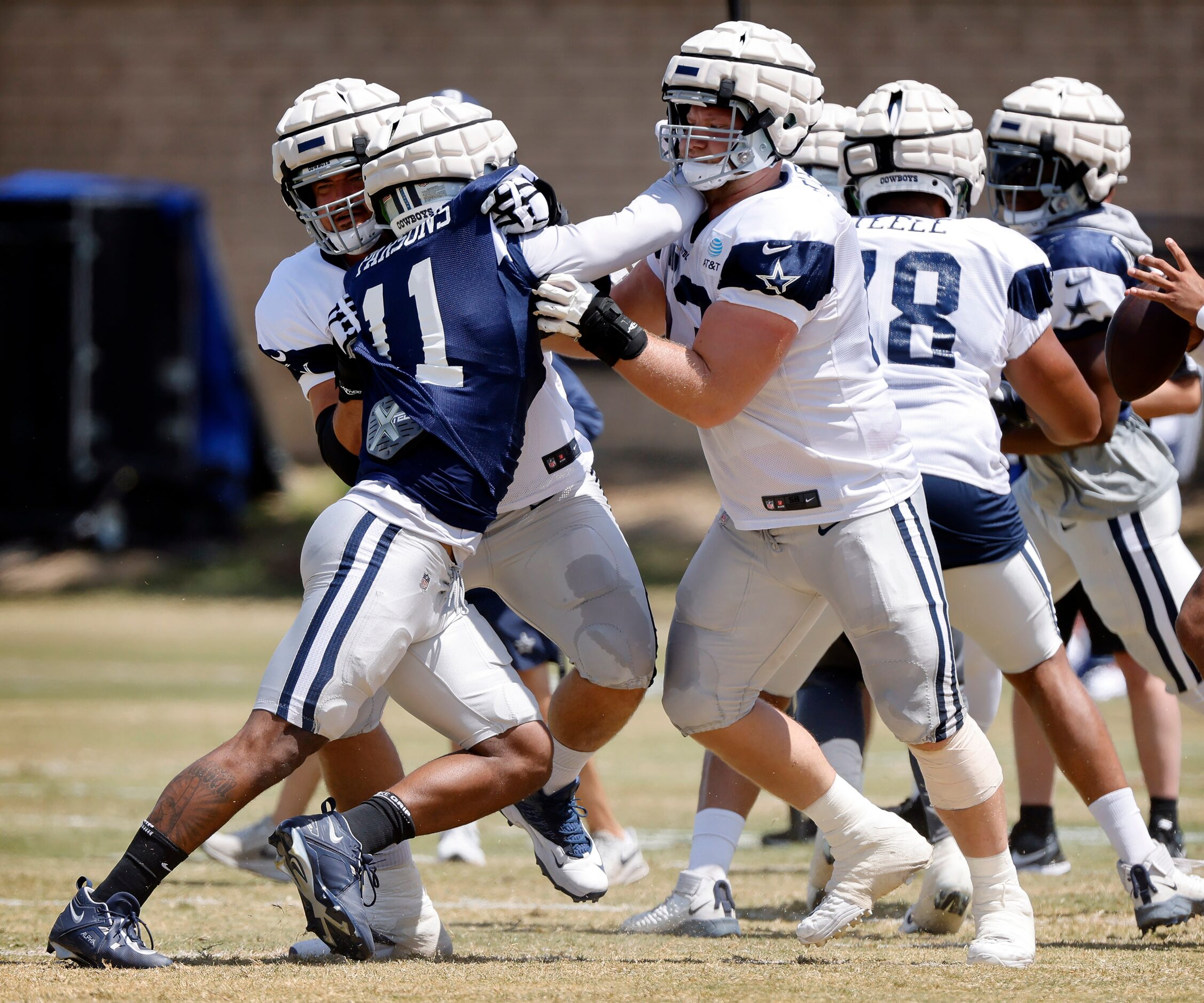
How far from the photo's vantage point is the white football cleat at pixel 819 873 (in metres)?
4.93

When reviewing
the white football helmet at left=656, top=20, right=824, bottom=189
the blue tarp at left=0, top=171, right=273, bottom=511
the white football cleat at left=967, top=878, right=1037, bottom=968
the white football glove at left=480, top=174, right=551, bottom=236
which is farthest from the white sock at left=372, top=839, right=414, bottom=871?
the blue tarp at left=0, top=171, right=273, bottom=511

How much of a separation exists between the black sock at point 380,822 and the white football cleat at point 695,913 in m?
1.07

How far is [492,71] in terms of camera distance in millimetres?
19719

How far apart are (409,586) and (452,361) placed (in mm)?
522


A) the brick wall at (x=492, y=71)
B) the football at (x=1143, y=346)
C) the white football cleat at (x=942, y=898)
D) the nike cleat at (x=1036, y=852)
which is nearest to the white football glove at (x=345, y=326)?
the football at (x=1143, y=346)

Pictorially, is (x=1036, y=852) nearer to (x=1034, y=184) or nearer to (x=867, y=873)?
(x=867, y=873)

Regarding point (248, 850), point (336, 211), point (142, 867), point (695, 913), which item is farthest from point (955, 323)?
point (248, 850)

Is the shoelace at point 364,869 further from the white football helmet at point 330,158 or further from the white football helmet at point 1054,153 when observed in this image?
the white football helmet at point 1054,153

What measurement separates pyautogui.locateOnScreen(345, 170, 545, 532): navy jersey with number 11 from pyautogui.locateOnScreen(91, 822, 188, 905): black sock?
3.02 ft

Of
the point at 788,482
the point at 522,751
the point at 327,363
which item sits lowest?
the point at 522,751

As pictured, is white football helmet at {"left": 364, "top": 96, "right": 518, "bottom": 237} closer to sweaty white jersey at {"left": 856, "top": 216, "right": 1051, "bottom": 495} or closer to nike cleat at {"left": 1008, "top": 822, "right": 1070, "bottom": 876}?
sweaty white jersey at {"left": 856, "top": 216, "right": 1051, "bottom": 495}

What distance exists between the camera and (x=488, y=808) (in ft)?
12.8

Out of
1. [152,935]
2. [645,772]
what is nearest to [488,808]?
[152,935]

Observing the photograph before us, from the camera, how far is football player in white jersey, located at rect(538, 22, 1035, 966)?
151 inches
